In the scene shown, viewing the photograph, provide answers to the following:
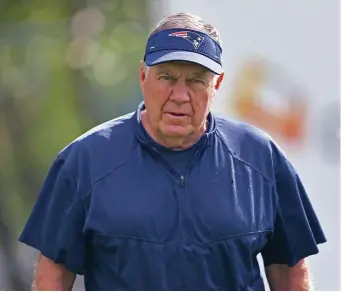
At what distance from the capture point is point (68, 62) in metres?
5.87

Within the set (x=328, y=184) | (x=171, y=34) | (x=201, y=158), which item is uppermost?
(x=171, y=34)

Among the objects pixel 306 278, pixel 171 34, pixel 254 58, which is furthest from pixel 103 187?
pixel 254 58

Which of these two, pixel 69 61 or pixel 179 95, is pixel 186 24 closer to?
pixel 179 95

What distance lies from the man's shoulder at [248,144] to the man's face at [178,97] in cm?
17

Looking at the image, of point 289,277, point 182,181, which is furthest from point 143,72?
point 289,277

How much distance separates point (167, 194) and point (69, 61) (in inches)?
117

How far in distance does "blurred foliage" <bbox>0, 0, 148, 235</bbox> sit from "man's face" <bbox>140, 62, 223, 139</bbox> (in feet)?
8.82

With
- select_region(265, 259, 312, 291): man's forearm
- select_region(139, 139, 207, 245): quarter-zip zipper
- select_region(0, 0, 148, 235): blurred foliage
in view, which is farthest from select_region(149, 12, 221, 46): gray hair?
select_region(0, 0, 148, 235): blurred foliage

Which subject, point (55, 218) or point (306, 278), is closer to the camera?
point (55, 218)

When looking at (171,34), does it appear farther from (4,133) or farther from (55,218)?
(4,133)

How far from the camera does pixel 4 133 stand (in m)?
6.09

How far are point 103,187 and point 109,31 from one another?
2930mm

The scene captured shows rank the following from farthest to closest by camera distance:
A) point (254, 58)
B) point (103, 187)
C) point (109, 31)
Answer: point (109, 31)
point (254, 58)
point (103, 187)

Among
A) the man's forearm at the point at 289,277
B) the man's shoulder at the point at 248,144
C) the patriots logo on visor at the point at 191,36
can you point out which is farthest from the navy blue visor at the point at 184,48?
the man's forearm at the point at 289,277
